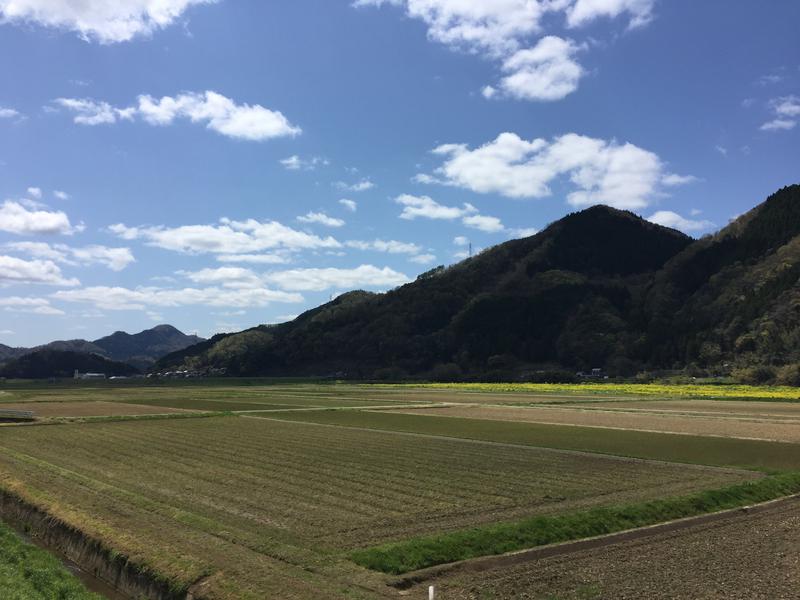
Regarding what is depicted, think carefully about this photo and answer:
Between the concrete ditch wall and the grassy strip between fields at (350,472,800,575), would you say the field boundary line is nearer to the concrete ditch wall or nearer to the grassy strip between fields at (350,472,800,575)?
the grassy strip between fields at (350,472,800,575)

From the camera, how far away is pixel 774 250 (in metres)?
177

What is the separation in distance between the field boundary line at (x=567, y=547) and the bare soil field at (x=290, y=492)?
1.18 metres

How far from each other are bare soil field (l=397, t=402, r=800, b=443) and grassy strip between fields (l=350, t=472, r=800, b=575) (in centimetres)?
2009

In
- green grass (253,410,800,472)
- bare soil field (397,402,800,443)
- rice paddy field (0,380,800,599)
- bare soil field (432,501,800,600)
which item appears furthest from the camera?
bare soil field (397,402,800,443)

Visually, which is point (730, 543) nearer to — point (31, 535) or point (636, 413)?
point (31, 535)

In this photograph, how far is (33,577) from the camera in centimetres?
1413

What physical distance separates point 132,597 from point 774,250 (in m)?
198

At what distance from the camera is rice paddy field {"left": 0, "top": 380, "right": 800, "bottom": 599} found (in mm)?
13398

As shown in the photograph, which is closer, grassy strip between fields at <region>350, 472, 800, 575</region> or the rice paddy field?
the rice paddy field

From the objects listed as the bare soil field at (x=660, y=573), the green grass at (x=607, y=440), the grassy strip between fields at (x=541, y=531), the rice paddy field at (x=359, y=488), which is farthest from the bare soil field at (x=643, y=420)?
the bare soil field at (x=660, y=573)

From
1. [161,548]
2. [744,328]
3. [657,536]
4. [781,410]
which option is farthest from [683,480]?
[744,328]

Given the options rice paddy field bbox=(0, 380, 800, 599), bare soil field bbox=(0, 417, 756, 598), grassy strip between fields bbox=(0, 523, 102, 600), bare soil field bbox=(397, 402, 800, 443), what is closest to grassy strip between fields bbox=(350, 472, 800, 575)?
rice paddy field bbox=(0, 380, 800, 599)

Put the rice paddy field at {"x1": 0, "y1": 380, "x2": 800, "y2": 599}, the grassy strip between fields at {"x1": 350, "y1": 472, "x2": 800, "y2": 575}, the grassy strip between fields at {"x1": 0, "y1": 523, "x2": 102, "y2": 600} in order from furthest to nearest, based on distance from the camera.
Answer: the grassy strip between fields at {"x1": 350, "y1": 472, "x2": 800, "y2": 575} → the rice paddy field at {"x1": 0, "y1": 380, "x2": 800, "y2": 599} → the grassy strip between fields at {"x1": 0, "y1": 523, "x2": 102, "y2": 600}

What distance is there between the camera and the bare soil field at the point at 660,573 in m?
12.3
